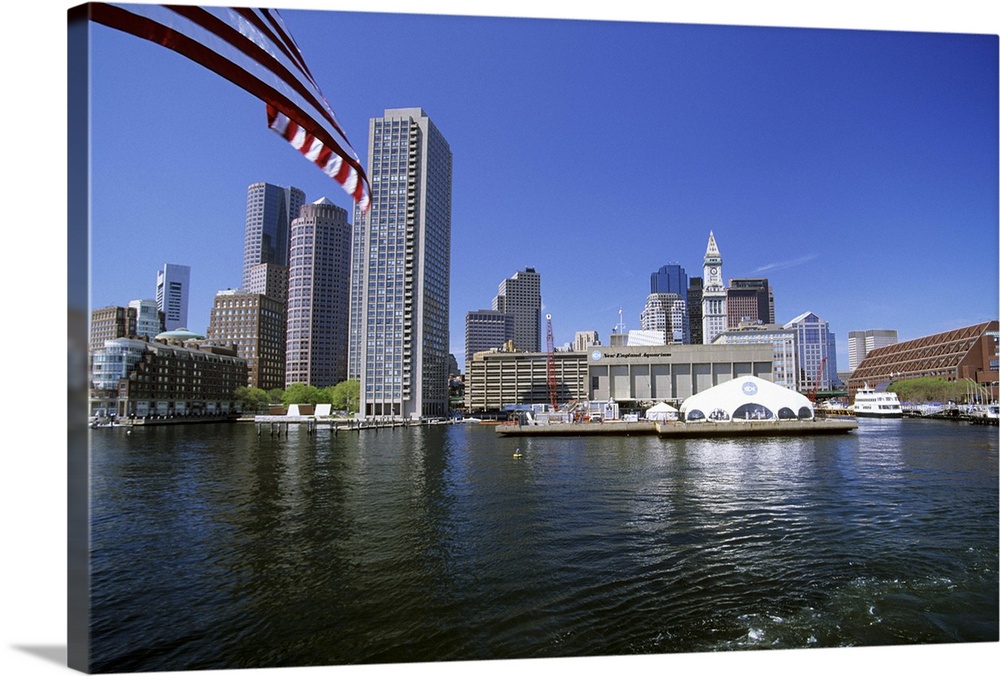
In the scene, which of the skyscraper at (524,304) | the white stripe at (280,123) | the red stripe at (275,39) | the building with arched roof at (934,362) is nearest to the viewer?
the red stripe at (275,39)

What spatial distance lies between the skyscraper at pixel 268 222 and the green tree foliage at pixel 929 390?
146 meters

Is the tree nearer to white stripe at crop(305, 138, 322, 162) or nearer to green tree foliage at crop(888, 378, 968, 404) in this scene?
green tree foliage at crop(888, 378, 968, 404)

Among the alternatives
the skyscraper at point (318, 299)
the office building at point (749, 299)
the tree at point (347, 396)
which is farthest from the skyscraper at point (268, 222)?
the office building at point (749, 299)

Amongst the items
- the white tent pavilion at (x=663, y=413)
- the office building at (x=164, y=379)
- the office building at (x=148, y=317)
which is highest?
the office building at (x=148, y=317)

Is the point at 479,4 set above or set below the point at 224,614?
above

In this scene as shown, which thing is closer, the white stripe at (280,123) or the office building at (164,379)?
the white stripe at (280,123)

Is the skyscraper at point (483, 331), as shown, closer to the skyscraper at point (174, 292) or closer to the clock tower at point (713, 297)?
the clock tower at point (713, 297)

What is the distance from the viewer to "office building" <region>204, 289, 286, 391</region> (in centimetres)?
8188

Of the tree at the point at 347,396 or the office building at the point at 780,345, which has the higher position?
the office building at the point at 780,345

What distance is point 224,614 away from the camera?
6758 millimetres

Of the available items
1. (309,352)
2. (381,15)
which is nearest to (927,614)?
(381,15)

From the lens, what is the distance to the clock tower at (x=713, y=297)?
454 ft

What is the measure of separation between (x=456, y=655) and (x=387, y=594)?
6.26 feet

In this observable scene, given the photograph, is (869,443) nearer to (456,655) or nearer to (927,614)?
(927,614)
